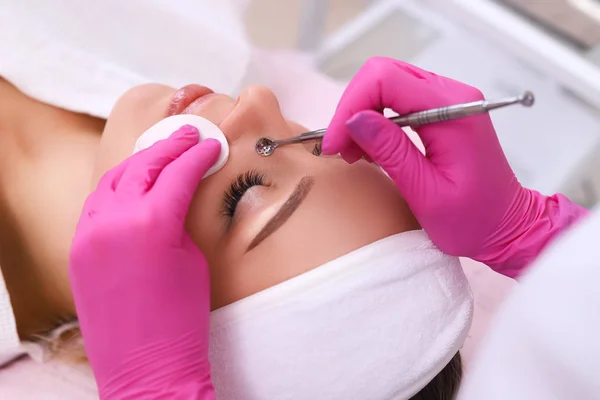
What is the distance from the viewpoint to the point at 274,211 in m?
0.75

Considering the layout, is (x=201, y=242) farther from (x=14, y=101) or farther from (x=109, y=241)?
(x=14, y=101)

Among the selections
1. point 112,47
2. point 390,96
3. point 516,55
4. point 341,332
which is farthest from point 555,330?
point 516,55

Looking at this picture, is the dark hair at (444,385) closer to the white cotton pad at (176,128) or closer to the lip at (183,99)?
the white cotton pad at (176,128)

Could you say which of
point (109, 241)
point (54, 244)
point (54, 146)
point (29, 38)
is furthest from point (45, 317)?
point (29, 38)

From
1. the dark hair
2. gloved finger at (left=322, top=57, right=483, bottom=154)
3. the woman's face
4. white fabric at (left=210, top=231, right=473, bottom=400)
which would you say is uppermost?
gloved finger at (left=322, top=57, right=483, bottom=154)

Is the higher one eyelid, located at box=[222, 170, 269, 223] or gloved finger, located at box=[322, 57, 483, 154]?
gloved finger, located at box=[322, 57, 483, 154]

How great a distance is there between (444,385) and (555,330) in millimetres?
443

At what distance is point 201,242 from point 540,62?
1.04m

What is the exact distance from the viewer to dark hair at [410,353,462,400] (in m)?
0.86

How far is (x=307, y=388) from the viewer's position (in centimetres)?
74

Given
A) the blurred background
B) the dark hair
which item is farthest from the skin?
the blurred background

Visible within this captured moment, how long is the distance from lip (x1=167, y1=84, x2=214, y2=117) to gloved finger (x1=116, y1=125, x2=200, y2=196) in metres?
0.08

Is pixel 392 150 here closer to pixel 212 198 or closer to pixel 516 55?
pixel 212 198

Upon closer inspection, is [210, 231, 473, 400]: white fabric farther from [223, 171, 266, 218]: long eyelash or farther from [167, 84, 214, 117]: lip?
[167, 84, 214, 117]: lip
